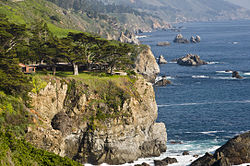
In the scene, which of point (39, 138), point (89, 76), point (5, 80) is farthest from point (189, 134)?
point (5, 80)

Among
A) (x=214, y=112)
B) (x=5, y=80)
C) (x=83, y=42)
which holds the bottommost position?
(x=214, y=112)

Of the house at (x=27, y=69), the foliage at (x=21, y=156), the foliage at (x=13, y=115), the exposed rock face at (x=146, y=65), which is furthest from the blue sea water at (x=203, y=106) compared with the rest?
the foliage at (x=21, y=156)

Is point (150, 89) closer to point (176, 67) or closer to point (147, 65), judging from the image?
point (147, 65)

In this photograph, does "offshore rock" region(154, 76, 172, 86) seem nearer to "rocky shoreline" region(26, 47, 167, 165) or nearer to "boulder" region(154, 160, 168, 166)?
"rocky shoreline" region(26, 47, 167, 165)

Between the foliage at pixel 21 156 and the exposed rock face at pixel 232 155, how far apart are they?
26.0m

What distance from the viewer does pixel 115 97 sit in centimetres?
7169

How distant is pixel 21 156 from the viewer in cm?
4088

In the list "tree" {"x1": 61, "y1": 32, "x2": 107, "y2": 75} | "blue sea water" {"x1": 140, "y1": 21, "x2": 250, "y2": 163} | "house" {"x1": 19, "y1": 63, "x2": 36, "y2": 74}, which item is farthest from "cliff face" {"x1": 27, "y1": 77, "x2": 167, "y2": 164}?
"house" {"x1": 19, "y1": 63, "x2": 36, "y2": 74}

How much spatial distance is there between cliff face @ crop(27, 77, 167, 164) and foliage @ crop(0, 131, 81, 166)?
589 inches

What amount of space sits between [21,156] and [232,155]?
38118 millimetres

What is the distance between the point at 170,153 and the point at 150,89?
45.3 feet

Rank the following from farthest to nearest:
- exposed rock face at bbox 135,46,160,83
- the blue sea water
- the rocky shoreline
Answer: exposed rock face at bbox 135,46,160,83 < the blue sea water < the rocky shoreline

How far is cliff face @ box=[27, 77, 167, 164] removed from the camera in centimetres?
6581

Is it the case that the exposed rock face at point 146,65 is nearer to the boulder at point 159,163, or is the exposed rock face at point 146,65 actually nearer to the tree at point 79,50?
the tree at point 79,50
